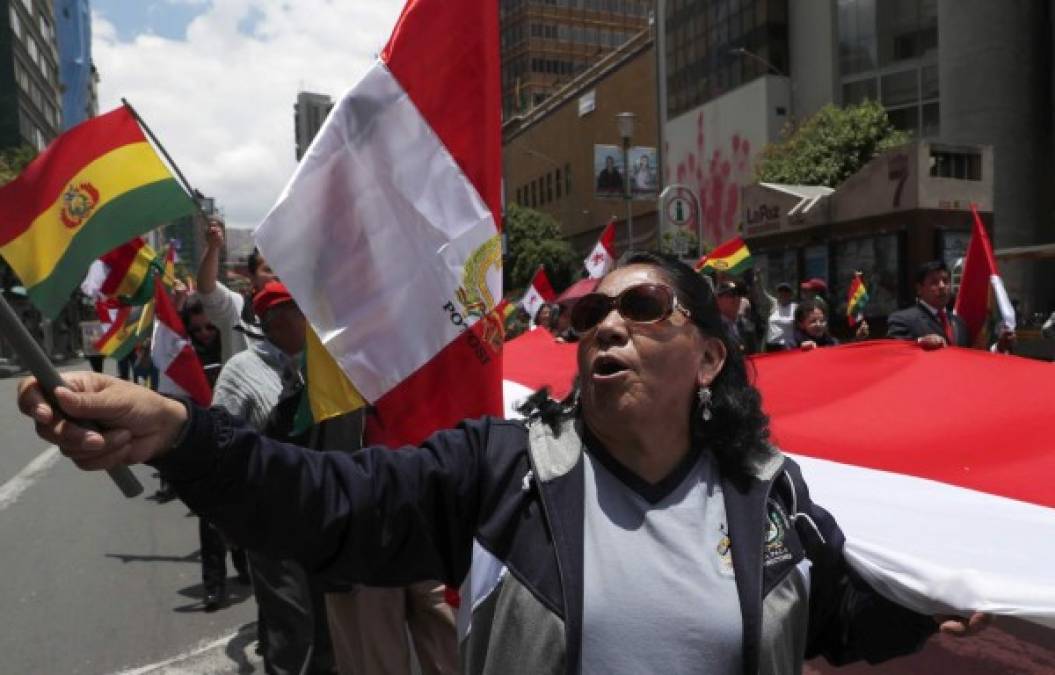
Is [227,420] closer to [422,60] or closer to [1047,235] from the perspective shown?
[422,60]

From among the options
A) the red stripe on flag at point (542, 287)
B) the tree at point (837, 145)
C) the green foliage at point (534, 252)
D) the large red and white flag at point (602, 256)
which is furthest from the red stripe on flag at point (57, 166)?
the green foliage at point (534, 252)

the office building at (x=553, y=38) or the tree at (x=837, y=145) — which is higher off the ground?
the office building at (x=553, y=38)

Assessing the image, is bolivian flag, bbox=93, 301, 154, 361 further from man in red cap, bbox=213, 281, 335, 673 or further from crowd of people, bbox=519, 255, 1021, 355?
man in red cap, bbox=213, 281, 335, 673

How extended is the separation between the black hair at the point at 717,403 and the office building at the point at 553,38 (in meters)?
88.2

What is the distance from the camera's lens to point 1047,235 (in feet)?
105

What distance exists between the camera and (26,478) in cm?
1053

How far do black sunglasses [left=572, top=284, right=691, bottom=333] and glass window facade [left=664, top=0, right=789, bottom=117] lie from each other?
3897cm

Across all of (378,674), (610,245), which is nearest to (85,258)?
(378,674)

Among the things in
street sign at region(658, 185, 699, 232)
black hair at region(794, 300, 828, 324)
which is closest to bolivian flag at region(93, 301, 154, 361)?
black hair at region(794, 300, 828, 324)

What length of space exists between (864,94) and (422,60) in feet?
123

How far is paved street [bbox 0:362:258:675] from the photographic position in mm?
4898

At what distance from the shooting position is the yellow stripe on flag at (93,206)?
3832 millimetres

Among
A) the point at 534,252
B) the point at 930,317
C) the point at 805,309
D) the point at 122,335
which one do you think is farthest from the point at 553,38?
the point at 930,317

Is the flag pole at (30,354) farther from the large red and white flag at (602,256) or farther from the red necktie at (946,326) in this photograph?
the large red and white flag at (602,256)
